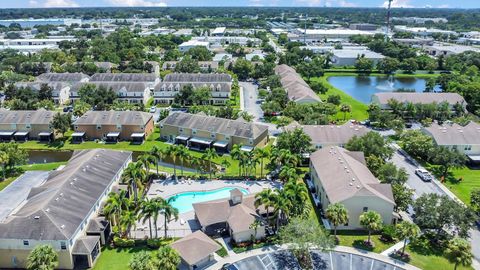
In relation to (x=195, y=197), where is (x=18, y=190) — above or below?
above

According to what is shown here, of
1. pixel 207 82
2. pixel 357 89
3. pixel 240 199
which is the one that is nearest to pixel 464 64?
pixel 357 89

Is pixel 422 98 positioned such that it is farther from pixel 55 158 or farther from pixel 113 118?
pixel 55 158

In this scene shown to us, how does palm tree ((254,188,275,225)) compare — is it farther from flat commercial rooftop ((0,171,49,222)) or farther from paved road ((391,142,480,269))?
flat commercial rooftop ((0,171,49,222))

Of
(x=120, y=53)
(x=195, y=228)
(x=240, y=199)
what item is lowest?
(x=195, y=228)

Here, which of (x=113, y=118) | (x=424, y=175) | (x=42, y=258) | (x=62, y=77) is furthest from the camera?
(x=62, y=77)

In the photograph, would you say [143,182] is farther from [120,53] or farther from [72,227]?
[120,53]

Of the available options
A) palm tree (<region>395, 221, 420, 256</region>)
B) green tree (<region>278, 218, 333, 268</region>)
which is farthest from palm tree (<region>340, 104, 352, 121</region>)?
green tree (<region>278, 218, 333, 268</region>)

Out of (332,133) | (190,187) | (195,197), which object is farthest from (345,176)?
(190,187)
